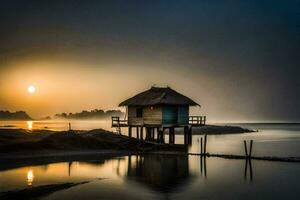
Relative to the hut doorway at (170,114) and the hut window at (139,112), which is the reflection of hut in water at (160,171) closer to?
the hut doorway at (170,114)

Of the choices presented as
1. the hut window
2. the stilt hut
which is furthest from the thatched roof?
the hut window

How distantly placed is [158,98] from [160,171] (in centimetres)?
1798

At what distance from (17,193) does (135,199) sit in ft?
23.3

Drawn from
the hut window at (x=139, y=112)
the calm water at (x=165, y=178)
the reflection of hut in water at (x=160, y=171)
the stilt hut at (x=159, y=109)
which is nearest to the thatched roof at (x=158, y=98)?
the stilt hut at (x=159, y=109)

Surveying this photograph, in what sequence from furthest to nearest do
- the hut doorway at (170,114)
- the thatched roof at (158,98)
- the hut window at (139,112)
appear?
the hut window at (139,112) → the hut doorway at (170,114) → the thatched roof at (158,98)

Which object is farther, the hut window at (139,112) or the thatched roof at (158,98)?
the hut window at (139,112)

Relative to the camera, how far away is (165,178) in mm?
33250

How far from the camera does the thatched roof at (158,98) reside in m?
53.1

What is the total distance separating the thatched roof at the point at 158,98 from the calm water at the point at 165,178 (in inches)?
401

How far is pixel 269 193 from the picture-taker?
27.9 meters

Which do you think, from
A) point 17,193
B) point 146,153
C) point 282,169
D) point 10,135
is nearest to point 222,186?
point 282,169

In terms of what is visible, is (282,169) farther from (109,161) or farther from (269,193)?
(109,161)

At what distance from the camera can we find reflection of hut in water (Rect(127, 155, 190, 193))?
101ft

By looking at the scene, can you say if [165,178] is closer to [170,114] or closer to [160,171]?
[160,171]
